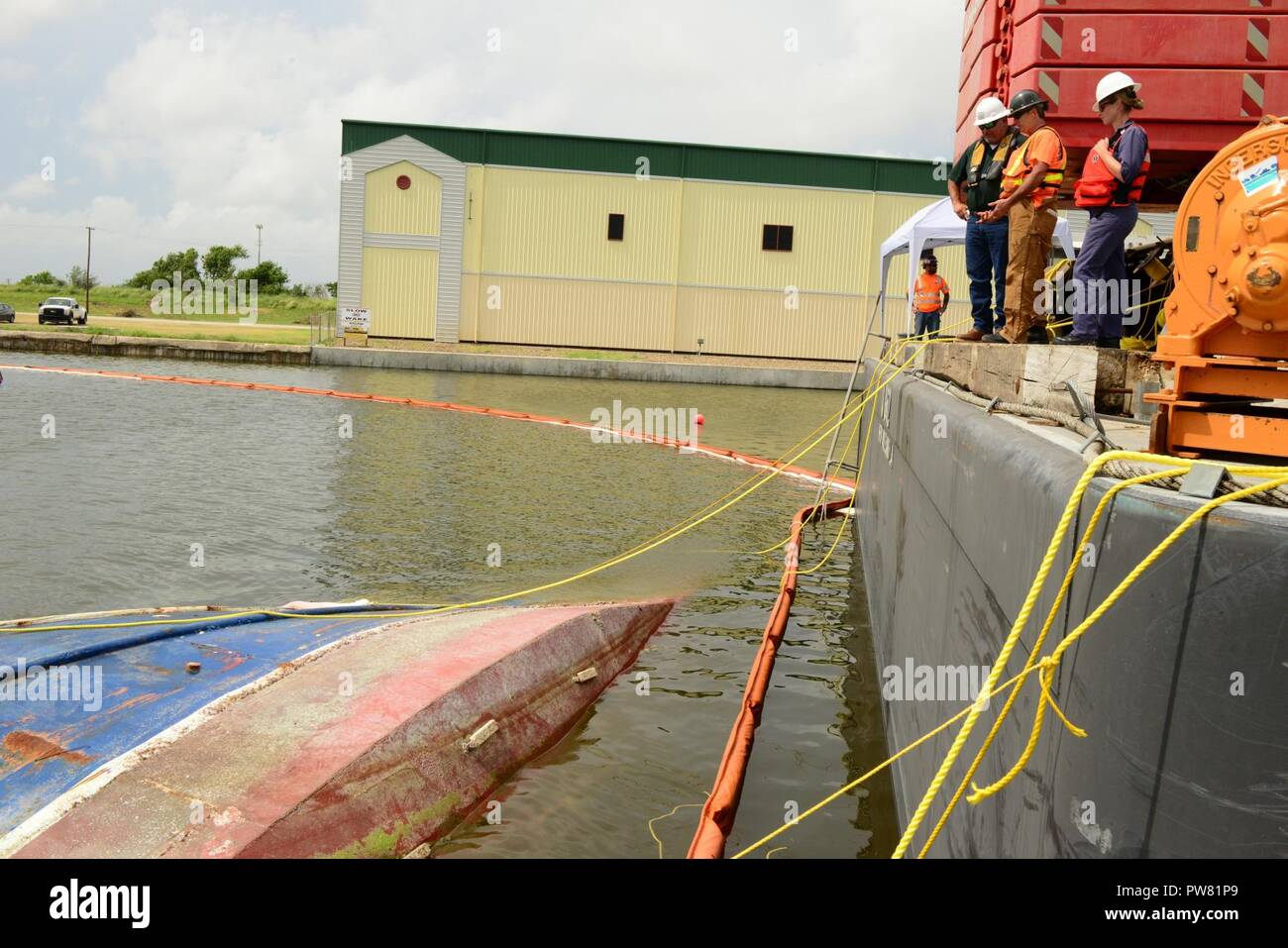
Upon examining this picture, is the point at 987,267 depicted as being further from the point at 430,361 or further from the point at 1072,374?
the point at 430,361

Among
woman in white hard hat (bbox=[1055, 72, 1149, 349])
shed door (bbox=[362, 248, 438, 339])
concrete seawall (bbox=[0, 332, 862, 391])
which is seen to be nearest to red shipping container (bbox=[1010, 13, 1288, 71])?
woman in white hard hat (bbox=[1055, 72, 1149, 349])

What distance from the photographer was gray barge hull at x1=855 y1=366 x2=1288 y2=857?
2.22 metres

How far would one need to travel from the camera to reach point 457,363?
111ft

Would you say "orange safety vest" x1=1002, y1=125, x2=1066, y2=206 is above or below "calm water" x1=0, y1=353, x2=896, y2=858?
above

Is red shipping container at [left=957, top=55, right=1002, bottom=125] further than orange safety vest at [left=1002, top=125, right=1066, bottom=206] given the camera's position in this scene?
Yes

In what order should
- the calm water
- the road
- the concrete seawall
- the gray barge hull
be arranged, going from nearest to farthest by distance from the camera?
the gray barge hull → the calm water → the concrete seawall → the road

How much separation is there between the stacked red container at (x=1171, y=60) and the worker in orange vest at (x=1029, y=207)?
300mm

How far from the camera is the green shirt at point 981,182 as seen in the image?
8062mm

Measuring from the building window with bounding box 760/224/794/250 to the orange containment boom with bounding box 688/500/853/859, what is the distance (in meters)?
30.3

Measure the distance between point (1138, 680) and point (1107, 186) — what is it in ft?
13.9

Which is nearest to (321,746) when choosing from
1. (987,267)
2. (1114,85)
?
(1114,85)

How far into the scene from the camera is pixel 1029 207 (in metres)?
7.39

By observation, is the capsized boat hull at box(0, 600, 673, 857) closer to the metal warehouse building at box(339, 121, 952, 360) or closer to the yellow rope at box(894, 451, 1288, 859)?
the yellow rope at box(894, 451, 1288, 859)
